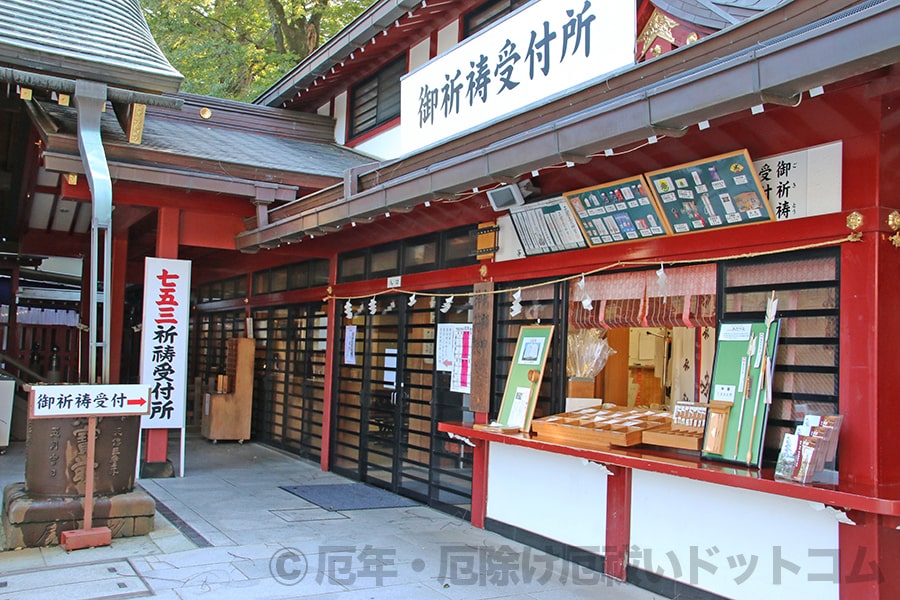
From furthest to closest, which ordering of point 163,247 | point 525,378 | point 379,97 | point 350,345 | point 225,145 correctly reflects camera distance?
point 379,97, point 225,145, point 350,345, point 163,247, point 525,378

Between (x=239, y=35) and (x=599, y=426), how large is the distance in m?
21.6

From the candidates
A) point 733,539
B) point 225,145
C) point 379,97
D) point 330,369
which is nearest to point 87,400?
point 330,369

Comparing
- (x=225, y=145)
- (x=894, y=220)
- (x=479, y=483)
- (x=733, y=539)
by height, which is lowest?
(x=479, y=483)

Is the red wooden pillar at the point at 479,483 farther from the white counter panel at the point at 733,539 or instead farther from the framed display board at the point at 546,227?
the white counter panel at the point at 733,539

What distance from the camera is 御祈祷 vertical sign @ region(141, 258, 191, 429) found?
31.9 ft

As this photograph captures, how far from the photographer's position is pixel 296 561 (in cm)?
632

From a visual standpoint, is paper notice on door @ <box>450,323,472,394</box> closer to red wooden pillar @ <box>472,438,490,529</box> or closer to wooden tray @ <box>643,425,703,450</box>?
red wooden pillar @ <box>472,438,490,529</box>

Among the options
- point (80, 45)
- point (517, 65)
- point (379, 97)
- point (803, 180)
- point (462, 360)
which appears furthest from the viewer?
point (379, 97)

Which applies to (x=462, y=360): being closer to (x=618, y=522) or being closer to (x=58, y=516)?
(x=618, y=522)

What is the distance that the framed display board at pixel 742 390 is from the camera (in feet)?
16.7

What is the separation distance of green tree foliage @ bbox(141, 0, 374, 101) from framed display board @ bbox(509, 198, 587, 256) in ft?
55.7

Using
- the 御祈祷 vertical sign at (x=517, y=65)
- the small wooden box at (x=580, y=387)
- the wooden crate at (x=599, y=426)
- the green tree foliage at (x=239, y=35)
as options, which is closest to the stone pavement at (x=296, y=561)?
the wooden crate at (x=599, y=426)

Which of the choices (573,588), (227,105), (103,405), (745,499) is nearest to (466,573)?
(573,588)

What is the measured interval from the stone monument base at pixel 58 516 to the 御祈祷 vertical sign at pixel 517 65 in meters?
4.24
